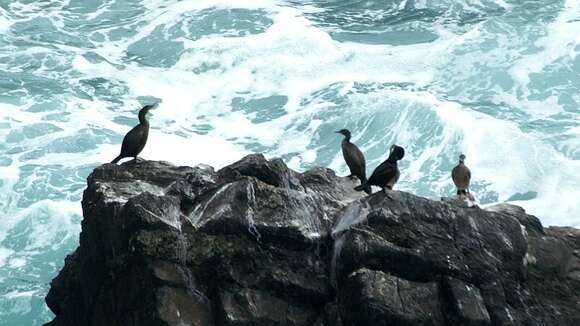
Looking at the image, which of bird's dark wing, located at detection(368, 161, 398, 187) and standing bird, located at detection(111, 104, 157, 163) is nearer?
bird's dark wing, located at detection(368, 161, 398, 187)

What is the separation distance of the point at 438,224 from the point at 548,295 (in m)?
2.65

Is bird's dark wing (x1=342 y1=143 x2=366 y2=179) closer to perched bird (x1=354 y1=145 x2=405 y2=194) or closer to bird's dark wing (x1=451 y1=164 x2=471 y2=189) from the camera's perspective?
perched bird (x1=354 y1=145 x2=405 y2=194)

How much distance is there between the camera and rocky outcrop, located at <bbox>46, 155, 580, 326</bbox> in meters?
26.4

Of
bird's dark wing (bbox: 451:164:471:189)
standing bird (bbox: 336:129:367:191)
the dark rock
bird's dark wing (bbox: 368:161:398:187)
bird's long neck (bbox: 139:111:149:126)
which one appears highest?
bird's dark wing (bbox: 368:161:398:187)

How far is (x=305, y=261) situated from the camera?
27688mm

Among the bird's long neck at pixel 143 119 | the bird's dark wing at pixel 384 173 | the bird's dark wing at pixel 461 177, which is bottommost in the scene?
the bird's dark wing at pixel 461 177

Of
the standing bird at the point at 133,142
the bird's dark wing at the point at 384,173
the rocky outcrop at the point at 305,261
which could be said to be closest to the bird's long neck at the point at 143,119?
the standing bird at the point at 133,142

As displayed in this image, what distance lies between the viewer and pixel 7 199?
18775 cm

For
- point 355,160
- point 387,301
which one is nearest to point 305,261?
point 387,301

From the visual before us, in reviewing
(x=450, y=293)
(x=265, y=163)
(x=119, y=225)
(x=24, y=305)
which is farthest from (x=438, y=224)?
(x=24, y=305)

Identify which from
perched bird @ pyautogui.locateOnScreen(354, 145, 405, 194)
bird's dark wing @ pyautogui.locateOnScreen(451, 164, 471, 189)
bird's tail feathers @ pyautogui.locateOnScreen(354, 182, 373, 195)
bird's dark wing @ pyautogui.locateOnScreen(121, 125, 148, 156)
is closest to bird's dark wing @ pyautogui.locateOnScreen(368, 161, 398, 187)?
perched bird @ pyautogui.locateOnScreen(354, 145, 405, 194)

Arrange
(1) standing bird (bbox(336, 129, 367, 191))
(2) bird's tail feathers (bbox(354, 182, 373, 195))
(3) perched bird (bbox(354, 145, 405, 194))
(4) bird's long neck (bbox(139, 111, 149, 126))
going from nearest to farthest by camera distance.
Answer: (3) perched bird (bbox(354, 145, 405, 194)) < (2) bird's tail feathers (bbox(354, 182, 373, 195)) < (1) standing bird (bbox(336, 129, 367, 191)) < (4) bird's long neck (bbox(139, 111, 149, 126))

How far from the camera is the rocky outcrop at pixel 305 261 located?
86.6 feet

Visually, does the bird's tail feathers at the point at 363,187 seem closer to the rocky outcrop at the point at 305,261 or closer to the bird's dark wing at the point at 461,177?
the rocky outcrop at the point at 305,261
